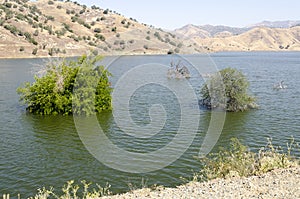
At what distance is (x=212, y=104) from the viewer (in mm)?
32531

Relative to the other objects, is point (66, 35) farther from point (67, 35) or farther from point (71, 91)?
point (71, 91)

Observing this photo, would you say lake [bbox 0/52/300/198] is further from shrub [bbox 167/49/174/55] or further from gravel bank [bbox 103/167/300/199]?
shrub [bbox 167/49/174/55]

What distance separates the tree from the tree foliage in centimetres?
971

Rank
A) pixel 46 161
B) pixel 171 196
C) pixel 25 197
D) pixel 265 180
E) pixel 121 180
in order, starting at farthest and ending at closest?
pixel 46 161, pixel 121 180, pixel 25 197, pixel 265 180, pixel 171 196

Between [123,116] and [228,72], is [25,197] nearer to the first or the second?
[123,116]

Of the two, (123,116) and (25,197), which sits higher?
(123,116)

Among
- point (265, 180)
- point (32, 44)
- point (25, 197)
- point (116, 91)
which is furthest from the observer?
point (32, 44)

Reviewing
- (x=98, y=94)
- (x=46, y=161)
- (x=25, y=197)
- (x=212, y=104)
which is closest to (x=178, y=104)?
(x=212, y=104)

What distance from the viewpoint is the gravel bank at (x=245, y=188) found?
11.8 meters

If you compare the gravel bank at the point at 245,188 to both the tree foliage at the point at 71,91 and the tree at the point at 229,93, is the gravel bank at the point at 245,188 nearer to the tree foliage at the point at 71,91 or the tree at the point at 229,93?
the tree at the point at 229,93

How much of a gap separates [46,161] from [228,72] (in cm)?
2017

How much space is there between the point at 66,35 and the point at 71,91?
99.9 m

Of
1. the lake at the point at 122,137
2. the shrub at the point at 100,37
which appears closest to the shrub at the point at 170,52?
the shrub at the point at 100,37

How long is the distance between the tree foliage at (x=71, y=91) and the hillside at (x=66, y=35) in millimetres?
47111
